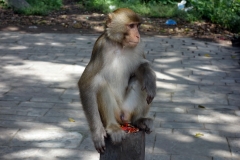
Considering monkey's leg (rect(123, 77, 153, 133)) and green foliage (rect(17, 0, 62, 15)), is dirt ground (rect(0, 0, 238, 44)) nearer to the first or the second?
green foliage (rect(17, 0, 62, 15))

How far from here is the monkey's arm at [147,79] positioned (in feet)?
11.4

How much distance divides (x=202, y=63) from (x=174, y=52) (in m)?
0.87

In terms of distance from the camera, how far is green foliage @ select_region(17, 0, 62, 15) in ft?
41.3

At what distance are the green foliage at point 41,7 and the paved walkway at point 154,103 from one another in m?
3.12

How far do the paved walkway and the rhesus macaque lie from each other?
2.98 feet

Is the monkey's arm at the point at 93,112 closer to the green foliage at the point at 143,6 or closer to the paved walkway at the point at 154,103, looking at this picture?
the paved walkway at the point at 154,103

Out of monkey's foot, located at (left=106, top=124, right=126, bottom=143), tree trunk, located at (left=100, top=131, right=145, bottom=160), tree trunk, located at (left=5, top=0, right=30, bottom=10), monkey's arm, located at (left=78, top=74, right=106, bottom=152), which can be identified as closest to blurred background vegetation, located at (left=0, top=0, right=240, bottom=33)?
tree trunk, located at (left=5, top=0, right=30, bottom=10)

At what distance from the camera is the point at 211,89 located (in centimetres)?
658

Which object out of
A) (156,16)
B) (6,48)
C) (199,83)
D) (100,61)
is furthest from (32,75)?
(156,16)

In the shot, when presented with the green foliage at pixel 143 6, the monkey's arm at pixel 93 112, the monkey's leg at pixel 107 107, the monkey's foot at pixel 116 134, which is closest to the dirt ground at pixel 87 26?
the green foliage at pixel 143 6

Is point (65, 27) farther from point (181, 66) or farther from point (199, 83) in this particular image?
point (199, 83)

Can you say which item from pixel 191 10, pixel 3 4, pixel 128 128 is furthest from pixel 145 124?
pixel 3 4

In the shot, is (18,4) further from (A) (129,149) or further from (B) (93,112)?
(A) (129,149)

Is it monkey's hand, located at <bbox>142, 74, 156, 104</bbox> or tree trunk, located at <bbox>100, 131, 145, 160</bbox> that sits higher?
monkey's hand, located at <bbox>142, 74, 156, 104</bbox>
